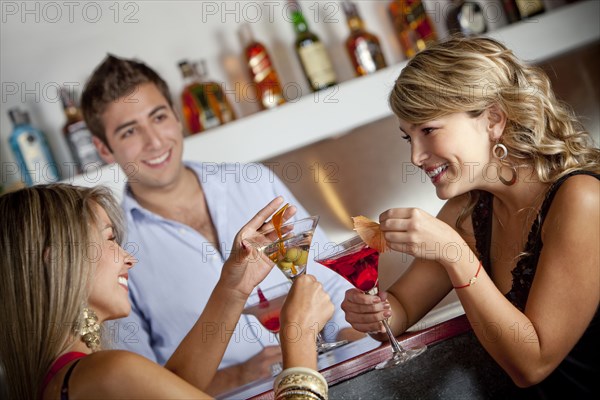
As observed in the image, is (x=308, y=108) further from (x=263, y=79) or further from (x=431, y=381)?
(x=431, y=381)

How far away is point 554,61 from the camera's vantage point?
9.44 ft

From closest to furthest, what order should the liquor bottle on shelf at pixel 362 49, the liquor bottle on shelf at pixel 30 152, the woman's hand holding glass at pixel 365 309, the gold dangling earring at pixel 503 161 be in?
the woman's hand holding glass at pixel 365 309
the gold dangling earring at pixel 503 161
the liquor bottle on shelf at pixel 30 152
the liquor bottle on shelf at pixel 362 49

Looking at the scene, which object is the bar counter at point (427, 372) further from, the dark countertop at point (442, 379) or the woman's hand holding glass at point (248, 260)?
the woman's hand holding glass at point (248, 260)

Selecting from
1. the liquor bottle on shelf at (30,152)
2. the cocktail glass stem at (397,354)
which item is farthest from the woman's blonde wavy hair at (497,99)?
the liquor bottle on shelf at (30,152)

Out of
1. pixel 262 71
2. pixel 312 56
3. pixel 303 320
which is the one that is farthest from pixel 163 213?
pixel 303 320

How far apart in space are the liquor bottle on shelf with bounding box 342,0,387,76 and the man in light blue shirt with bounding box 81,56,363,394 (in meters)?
0.59

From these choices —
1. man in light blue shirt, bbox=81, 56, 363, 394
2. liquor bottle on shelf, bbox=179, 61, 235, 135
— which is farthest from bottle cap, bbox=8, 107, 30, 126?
liquor bottle on shelf, bbox=179, 61, 235, 135

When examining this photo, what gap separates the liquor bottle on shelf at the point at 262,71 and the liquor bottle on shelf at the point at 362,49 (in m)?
0.30

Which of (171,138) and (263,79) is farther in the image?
(263,79)

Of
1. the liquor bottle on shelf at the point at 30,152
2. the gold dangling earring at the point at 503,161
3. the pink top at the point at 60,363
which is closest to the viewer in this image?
the pink top at the point at 60,363

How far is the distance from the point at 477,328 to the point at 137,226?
1528 millimetres

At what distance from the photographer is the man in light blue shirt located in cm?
249

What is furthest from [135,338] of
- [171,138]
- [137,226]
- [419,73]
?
[419,73]

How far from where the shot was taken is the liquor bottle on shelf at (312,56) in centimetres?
263
